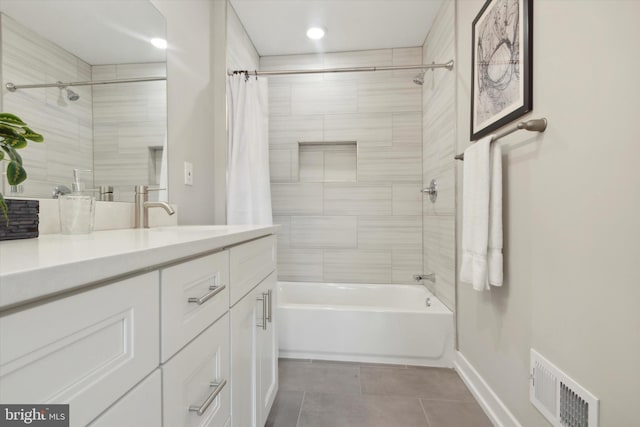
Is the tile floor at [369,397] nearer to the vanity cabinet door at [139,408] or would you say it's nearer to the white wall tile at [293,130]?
the vanity cabinet door at [139,408]

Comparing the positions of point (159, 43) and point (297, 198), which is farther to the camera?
point (297, 198)

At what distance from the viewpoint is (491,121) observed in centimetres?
139

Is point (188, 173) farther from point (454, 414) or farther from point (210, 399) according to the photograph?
point (454, 414)

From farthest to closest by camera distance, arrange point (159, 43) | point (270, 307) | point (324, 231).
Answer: point (324, 231), point (159, 43), point (270, 307)

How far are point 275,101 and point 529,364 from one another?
8.74 feet

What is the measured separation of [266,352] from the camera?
1220mm

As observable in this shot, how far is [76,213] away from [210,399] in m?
0.66

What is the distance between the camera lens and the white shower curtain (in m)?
2.08

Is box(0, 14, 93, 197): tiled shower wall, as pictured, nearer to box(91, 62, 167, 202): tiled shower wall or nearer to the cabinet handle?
box(91, 62, 167, 202): tiled shower wall

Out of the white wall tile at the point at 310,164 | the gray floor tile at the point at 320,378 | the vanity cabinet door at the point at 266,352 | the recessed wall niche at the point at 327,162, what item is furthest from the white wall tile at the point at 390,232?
the vanity cabinet door at the point at 266,352

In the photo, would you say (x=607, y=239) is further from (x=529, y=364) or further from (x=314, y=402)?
(x=314, y=402)

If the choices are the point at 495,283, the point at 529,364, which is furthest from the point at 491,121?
the point at 529,364

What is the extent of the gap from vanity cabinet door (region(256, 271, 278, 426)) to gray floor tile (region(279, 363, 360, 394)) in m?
0.38

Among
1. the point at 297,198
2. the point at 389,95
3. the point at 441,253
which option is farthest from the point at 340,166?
the point at 441,253
